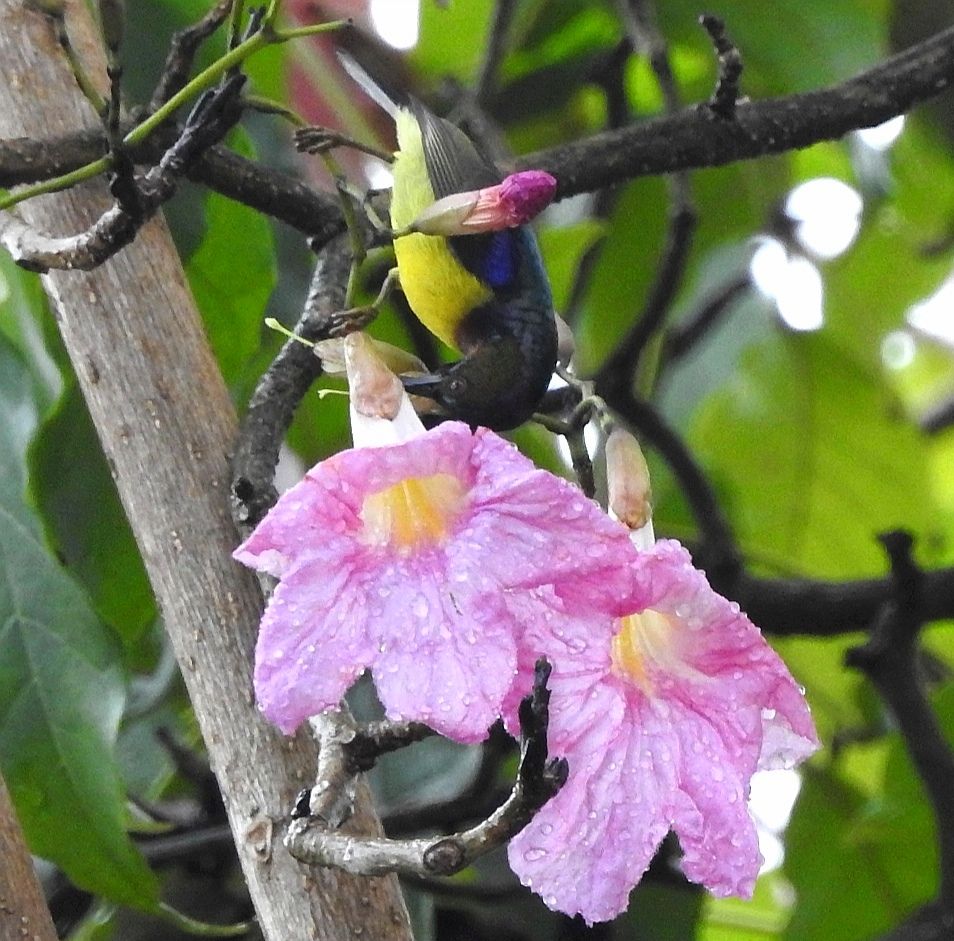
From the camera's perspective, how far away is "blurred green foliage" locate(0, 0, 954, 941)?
2.59ft

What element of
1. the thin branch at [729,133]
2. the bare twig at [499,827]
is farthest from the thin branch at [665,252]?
the bare twig at [499,827]

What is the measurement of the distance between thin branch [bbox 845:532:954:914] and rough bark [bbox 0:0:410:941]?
0.52 m

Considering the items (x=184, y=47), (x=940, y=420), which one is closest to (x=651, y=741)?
(x=184, y=47)

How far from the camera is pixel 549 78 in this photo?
4.72 feet

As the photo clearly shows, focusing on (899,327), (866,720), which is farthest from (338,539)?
(899,327)

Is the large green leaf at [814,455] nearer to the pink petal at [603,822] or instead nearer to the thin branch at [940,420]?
the thin branch at [940,420]

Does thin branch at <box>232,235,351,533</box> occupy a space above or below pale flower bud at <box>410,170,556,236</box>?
below

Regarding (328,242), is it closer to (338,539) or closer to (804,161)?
(338,539)

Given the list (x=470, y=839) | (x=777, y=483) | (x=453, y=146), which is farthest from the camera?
(x=777, y=483)

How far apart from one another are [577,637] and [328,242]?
1.03 feet

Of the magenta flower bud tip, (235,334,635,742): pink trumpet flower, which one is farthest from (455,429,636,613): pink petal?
the magenta flower bud tip

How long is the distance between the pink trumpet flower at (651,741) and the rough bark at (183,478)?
11 centimetres

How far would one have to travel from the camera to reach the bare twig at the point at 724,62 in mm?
721

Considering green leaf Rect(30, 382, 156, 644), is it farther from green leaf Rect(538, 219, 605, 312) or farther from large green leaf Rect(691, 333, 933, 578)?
large green leaf Rect(691, 333, 933, 578)
